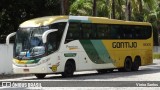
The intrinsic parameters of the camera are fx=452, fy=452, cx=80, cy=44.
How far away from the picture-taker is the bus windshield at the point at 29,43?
23.0 meters

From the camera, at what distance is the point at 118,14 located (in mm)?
57844

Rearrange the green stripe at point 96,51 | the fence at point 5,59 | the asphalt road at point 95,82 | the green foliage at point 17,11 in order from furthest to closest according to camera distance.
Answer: the green foliage at point 17,11 → the fence at point 5,59 → the green stripe at point 96,51 → the asphalt road at point 95,82

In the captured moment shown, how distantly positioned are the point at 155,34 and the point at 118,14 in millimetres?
12018

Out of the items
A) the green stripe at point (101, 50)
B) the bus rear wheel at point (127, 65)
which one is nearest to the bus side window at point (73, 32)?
the green stripe at point (101, 50)

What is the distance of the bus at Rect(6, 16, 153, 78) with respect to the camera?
23.1 m

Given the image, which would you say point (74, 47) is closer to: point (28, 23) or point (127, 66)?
point (28, 23)

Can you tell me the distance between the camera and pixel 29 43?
23172 mm

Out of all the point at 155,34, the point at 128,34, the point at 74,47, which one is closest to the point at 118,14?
the point at 155,34

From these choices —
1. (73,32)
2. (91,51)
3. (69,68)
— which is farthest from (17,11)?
(69,68)

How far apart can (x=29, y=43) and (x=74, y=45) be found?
9.30 feet

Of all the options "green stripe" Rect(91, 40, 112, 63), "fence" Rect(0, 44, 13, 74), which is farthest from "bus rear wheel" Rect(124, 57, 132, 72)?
"fence" Rect(0, 44, 13, 74)

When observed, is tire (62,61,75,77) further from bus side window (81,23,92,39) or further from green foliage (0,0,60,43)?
green foliage (0,0,60,43)

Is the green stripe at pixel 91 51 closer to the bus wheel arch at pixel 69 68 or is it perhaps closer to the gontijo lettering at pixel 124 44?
the bus wheel arch at pixel 69 68

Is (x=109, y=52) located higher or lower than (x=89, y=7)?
lower
